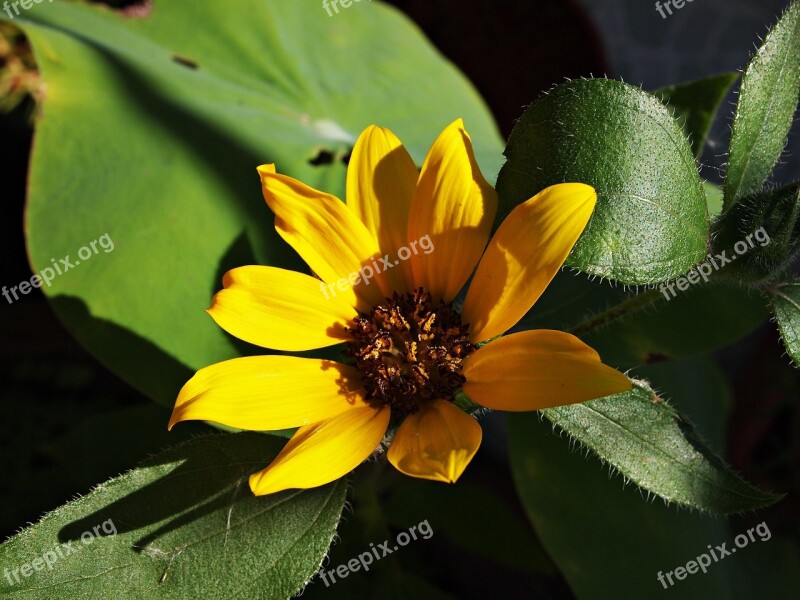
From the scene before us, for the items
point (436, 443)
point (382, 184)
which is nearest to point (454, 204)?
point (382, 184)

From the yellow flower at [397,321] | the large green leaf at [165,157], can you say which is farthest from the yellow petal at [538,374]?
the large green leaf at [165,157]

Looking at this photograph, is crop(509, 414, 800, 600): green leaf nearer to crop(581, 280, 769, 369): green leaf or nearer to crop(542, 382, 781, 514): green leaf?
crop(581, 280, 769, 369): green leaf

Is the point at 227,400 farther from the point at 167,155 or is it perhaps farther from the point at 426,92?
the point at 426,92

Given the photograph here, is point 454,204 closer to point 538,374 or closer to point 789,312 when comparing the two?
point 538,374

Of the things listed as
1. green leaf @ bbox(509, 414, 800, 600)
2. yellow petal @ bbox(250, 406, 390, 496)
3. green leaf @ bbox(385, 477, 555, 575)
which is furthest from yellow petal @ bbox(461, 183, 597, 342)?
green leaf @ bbox(385, 477, 555, 575)

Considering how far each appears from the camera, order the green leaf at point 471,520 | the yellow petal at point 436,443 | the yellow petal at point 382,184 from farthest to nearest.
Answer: the green leaf at point 471,520 → the yellow petal at point 382,184 → the yellow petal at point 436,443

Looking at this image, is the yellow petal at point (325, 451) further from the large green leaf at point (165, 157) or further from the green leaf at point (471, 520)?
the green leaf at point (471, 520)
